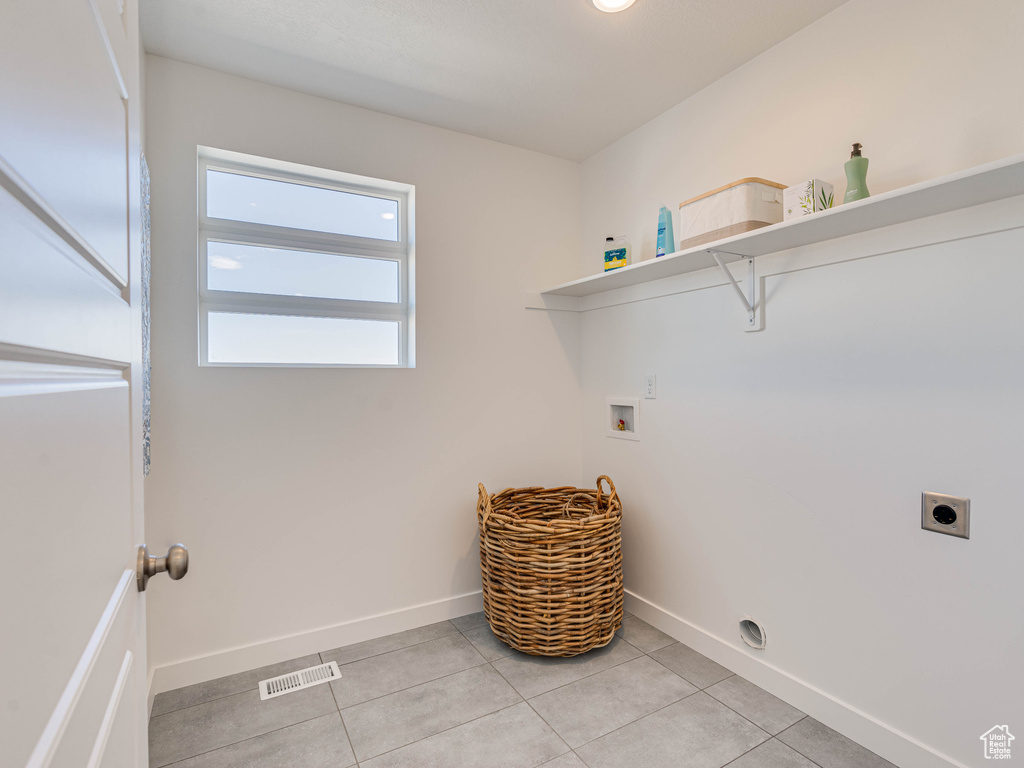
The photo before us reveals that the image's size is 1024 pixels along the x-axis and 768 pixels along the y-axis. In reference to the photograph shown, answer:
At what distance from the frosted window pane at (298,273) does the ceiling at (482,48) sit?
662mm

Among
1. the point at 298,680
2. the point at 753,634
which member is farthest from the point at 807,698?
the point at 298,680

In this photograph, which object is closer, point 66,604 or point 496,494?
point 66,604

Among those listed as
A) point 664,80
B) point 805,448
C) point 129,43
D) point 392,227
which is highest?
point 664,80

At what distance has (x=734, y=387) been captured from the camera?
2023 mm

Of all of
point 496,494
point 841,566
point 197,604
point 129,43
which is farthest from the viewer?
point 496,494

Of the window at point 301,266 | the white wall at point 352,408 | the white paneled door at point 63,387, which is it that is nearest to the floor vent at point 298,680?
the white wall at point 352,408

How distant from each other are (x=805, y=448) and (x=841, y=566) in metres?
0.38

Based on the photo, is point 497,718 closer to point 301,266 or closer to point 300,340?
point 300,340

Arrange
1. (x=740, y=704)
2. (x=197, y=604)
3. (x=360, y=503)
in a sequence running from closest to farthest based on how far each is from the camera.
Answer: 1. (x=740, y=704)
2. (x=197, y=604)
3. (x=360, y=503)

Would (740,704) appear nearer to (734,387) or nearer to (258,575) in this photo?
(734,387)

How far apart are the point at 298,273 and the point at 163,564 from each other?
180cm

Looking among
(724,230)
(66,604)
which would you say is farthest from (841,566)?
(66,604)

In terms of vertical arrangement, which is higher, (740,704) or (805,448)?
(805,448)

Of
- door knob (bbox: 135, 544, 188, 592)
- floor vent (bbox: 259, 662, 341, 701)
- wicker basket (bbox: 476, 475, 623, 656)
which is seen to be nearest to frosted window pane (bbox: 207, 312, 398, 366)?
wicker basket (bbox: 476, 475, 623, 656)
